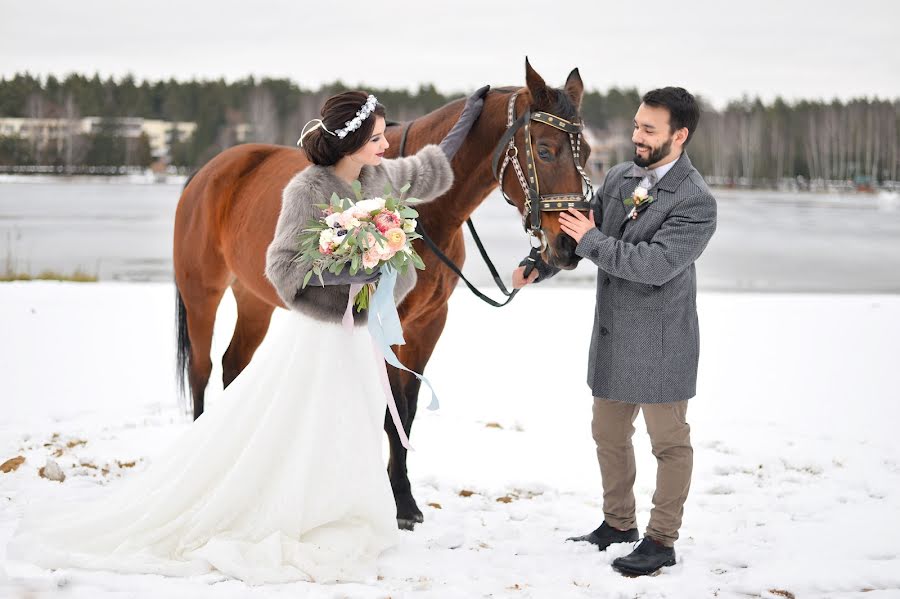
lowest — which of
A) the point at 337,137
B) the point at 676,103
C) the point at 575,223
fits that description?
the point at 575,223

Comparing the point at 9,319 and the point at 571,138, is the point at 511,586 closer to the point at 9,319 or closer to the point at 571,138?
the point at 571,138

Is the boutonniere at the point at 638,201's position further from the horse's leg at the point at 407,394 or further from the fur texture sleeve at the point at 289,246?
the fur texture sleeve at the point at 289,246

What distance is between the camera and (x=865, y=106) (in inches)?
2431

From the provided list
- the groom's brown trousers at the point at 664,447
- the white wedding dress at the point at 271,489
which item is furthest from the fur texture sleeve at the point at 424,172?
the groom's brown trousers at the point at 664,447

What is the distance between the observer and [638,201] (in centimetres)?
323

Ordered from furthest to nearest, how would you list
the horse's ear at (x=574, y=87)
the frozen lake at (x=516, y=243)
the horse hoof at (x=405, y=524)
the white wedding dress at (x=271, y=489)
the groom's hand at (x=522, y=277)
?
the frozen lake at (x=516, y=243) < the horse hoof at (x=405, y=524) < the groom's hand at (x=522, y=277) < the horse's ear at (x=574, y=87) < the white wedding dress at (x=271, y=489)

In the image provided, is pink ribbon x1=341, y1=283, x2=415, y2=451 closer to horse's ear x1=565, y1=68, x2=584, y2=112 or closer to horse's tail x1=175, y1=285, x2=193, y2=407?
horse's ear x1=565, y1=68, x2=584, y2=112

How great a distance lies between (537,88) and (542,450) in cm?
242

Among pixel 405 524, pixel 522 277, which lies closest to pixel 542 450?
pixel 405 524

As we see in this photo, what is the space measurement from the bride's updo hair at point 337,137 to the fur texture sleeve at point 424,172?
31 centimetres

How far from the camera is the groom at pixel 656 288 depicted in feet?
10.2

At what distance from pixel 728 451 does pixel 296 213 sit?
310cm

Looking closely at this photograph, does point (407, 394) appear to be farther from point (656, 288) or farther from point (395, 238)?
point (656, 288)

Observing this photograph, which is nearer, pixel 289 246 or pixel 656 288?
pixel 289 246
